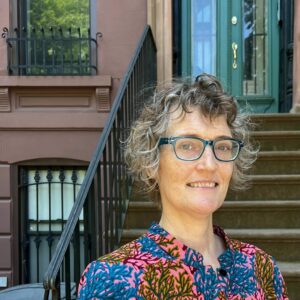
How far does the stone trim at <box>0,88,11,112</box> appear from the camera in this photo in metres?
5.57

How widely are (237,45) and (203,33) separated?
1.44ft

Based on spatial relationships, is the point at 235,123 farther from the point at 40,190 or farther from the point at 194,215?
the point at 40,190

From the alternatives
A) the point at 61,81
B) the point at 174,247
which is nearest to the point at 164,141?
the point at 174,247

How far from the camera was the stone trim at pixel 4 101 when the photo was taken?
5.57 m

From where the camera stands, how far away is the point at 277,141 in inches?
183

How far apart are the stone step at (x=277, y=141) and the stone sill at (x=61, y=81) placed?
184 centimetres

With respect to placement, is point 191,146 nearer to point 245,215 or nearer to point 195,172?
point 195,172

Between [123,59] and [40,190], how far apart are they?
1.84m

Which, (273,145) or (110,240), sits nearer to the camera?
(110,240)

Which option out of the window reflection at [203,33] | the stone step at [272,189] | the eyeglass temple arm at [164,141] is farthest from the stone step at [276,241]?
the window reflection at [203,33]

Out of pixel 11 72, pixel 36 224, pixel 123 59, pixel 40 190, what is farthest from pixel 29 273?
pixel 123 59

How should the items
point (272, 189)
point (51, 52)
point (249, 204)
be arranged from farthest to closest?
point (51, 52) → point (272, 189) → point (249, 204)

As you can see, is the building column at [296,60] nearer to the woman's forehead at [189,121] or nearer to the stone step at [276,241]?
the stone step at [276,241]

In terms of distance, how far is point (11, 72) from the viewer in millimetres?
5730
